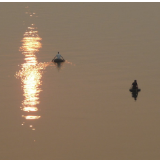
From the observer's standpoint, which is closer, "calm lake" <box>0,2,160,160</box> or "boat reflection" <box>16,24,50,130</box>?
"calm lake" <box>0,2,160,160</box>

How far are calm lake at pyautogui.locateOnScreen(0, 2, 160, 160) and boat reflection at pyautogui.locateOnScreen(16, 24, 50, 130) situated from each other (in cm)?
9

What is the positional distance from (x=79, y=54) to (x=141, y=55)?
8.10 m

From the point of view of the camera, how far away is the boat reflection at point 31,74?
58.9m

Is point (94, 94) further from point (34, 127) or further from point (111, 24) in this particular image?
point (111, 24)

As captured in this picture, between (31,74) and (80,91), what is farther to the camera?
(31,74)

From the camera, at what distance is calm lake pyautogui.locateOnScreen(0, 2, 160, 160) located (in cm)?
4900

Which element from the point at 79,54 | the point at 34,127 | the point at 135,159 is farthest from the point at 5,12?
the point at 135,159

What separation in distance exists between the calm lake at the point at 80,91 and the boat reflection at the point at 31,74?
9 cm

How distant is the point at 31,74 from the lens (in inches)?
2881

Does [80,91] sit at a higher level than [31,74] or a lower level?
lower

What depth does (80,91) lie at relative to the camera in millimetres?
64250

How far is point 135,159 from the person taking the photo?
46.2 meters

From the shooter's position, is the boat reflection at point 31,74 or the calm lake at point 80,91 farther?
the boat reflection at point 31,74

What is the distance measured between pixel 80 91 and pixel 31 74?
10.7 meters
